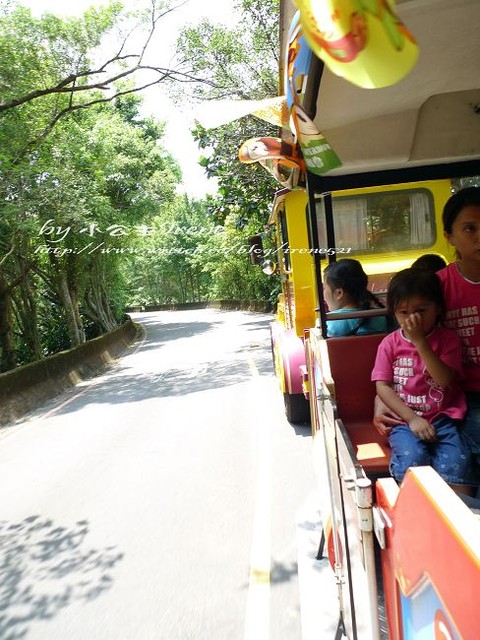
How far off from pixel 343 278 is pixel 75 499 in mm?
3167

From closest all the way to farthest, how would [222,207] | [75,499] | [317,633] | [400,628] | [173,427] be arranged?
[400,628], [317,633], [75,499], [173,427], [222,207]

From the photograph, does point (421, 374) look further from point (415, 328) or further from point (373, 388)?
point (373, 388)

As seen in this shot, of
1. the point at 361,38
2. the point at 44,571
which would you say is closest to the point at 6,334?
the point at 44,571

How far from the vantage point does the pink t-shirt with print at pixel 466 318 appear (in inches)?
93.4

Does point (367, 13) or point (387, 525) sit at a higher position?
point (367, 13)

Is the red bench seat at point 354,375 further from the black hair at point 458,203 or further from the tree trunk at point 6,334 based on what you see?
the tree trunk at point 6,334

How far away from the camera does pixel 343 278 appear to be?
3.53 m

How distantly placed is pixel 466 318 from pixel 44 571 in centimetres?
320

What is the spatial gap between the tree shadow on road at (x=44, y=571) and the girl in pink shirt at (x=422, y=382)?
2.17 meters

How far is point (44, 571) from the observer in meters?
3.68

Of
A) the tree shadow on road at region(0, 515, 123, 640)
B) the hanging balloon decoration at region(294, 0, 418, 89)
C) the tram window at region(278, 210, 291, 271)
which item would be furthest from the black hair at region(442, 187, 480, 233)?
the tram window at region(278, 210, 291, 271)

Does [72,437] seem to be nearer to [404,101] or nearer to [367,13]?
[404,101]

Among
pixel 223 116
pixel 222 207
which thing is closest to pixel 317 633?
pixel 223 116

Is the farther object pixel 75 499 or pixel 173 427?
pixel 173 427
